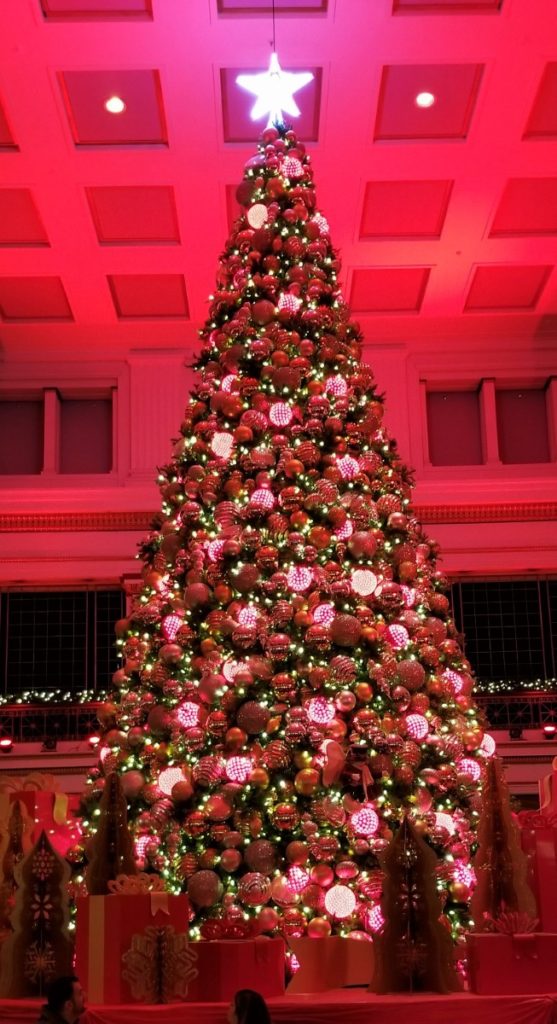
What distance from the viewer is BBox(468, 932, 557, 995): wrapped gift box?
4.40 m

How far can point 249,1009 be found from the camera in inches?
150

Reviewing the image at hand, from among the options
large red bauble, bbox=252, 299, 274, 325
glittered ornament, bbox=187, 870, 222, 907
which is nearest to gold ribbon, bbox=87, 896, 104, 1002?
glittered ornament, bbox=187, 870, 222, 907

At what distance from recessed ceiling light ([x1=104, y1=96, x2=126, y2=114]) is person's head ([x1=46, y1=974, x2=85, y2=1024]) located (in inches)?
296

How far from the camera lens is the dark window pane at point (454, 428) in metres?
13.3

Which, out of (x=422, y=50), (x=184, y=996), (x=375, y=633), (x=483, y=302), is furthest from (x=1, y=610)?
(x=184, y=996)

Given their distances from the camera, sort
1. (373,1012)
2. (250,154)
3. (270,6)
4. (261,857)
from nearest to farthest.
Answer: (373,1012) → (261,857) → (270,6) → (250,154)

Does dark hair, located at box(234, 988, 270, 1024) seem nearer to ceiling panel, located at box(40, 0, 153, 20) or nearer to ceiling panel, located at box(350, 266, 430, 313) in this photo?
ceiling panel, located at box(40, 0, 153, 20)

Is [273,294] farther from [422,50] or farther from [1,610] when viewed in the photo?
[1,610]

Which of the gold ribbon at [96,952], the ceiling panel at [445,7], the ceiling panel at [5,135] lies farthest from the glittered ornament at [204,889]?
the ceiling panel at [5,135]

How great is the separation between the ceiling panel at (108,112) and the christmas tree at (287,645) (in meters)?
3.37

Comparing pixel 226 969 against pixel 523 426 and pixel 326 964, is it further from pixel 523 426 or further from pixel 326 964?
pixel 523 426

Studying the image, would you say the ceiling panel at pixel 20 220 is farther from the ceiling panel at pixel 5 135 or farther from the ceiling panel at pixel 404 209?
the ceiling panel at pixel 404 209

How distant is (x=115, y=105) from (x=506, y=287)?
4.54 meters

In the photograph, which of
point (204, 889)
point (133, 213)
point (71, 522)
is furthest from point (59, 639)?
point (204, 889)
